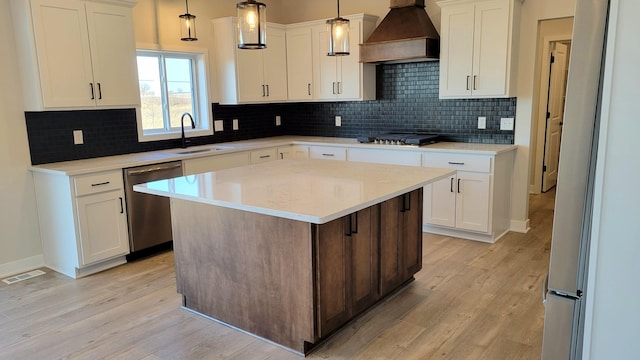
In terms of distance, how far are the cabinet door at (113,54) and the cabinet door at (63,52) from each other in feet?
0.22

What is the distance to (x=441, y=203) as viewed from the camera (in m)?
4.66

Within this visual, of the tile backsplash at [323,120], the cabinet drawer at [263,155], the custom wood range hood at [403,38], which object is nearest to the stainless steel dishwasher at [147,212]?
the tile backsplash at [323,120]

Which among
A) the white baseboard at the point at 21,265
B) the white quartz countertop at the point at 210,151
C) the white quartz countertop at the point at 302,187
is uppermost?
the white quartz countertop at the point at 210,151

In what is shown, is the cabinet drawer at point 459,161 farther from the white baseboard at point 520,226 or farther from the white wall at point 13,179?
the white wall at point 13,179

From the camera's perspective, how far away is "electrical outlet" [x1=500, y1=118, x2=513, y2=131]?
4.66m

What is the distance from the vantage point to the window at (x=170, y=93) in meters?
4.81

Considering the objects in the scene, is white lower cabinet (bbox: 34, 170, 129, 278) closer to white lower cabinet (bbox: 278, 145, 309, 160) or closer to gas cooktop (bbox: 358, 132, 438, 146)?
white lower cabinet (bbox: 278, 145, 309, 160)

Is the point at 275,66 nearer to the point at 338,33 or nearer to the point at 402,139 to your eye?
the point at 402,139

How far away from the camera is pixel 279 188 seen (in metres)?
2.80

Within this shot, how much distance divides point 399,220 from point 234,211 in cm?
116

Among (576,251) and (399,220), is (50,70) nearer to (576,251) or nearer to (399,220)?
(399,220)

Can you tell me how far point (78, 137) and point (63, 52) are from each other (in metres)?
0.83

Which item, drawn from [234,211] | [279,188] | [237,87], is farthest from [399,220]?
[237,87]

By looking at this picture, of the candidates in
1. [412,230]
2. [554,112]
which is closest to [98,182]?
[412,230]
